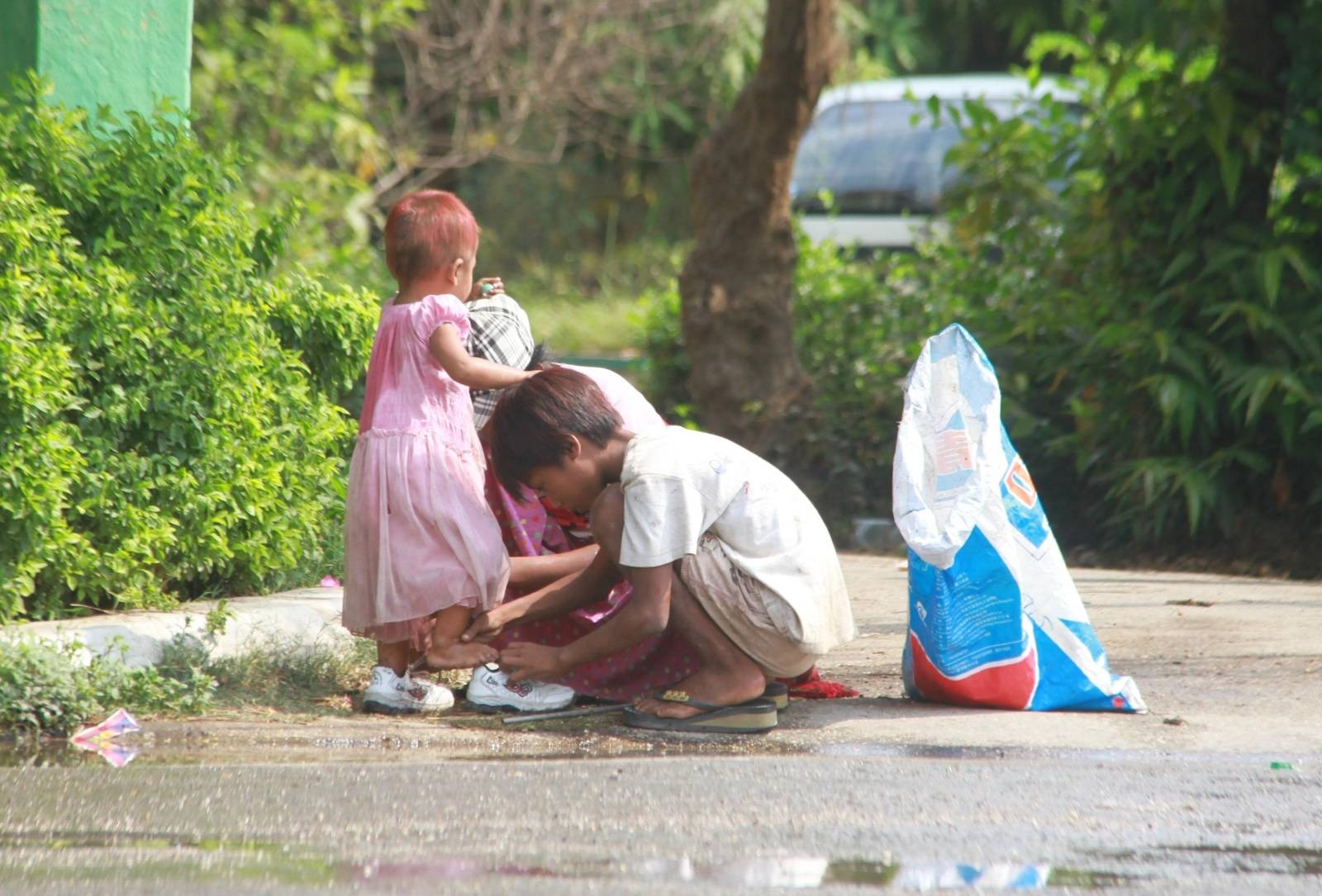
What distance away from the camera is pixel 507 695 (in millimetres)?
4145

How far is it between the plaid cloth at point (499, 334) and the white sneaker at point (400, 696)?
75 cm

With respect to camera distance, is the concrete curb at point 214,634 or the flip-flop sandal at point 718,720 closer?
the flip-flop sandal at point 718,720

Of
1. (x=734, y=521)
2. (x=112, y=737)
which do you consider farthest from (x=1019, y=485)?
(x=112, y=737)

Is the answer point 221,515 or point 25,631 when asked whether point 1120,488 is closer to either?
point 221,515

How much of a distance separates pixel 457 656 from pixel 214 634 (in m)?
0.63

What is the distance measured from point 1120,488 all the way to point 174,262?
4657 millimetres

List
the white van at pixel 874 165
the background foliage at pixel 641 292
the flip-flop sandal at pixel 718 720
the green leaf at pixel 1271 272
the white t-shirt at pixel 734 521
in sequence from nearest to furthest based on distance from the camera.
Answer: the white t-shirt at pixel 734 521, the flip-flop sandal at pixel 718 720, the background foliage at pixel 641 292, the green leaf at pixel 1271 272, the white van at pixel 874 165

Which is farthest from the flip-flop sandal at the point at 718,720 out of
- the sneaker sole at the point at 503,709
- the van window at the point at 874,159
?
the van window at the point at 874,159

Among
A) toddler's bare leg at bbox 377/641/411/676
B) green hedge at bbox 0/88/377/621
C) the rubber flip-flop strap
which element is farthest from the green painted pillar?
the rubber flip-flop strap

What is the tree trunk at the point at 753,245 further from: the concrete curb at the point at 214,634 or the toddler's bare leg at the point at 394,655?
the toddler's bare leg at the point at 394,655

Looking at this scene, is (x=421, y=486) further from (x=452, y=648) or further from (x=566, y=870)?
(x=566, y=870)

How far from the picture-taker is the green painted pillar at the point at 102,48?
16.0 ft

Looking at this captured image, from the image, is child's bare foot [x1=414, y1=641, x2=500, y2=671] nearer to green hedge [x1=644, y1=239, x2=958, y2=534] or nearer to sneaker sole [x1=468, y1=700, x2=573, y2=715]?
sneaker sole [x1=468, y1=700, x2=573, y2=715]

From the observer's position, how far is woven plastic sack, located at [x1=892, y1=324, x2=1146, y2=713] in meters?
4.04
